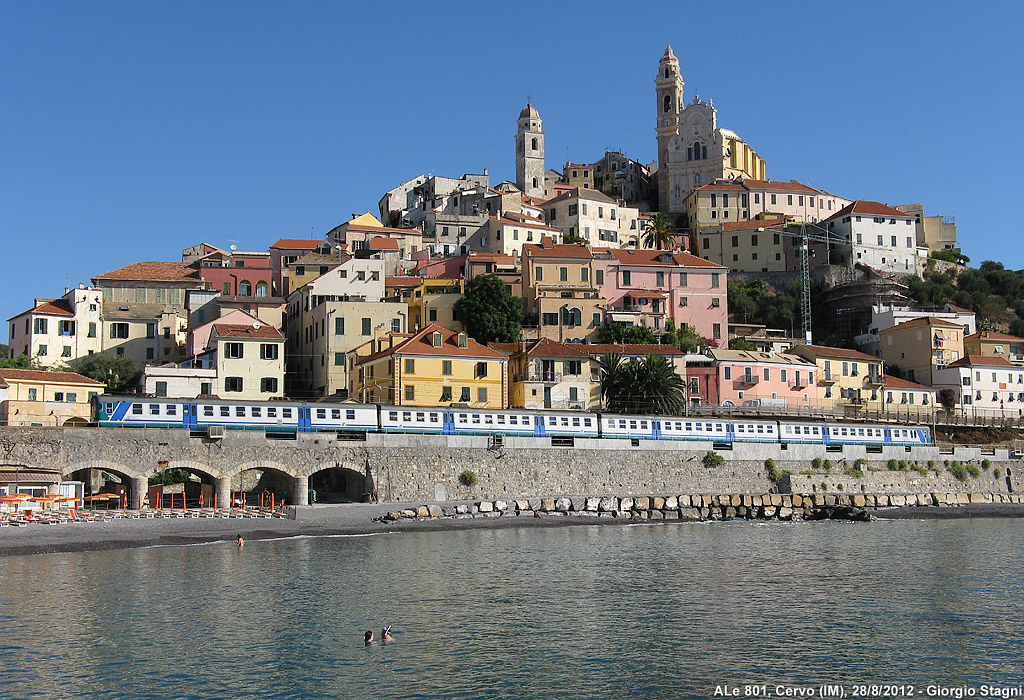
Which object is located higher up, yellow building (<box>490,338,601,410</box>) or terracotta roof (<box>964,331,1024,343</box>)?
terracotta roof (<box>964,331,1024,343</box>)

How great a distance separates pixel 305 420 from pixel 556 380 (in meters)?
19.7

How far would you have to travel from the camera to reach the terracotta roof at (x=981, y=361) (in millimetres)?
81750

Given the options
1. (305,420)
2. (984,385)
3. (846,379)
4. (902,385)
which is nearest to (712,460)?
(305,420)

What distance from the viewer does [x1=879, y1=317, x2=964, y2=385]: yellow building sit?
84.2 m

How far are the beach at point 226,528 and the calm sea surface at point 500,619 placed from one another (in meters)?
0.99

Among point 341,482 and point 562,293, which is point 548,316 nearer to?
point 562,293

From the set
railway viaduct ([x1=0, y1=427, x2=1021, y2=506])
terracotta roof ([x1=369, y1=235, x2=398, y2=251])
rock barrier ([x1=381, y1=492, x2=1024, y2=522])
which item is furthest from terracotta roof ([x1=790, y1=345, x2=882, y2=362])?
terracotta roof ([x1=369, y1=235, x2=398, y2=251])

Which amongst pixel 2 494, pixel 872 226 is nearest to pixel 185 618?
pixel 2 494

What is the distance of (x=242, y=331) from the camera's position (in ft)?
212

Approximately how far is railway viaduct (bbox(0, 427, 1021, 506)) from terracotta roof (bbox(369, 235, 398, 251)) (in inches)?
1610

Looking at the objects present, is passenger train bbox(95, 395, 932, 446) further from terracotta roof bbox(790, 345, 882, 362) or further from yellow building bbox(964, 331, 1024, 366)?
yellow building bbox(964, 331, 1024, 366)

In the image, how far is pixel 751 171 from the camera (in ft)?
435

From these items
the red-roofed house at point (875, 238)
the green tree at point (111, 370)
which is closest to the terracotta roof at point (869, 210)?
the red-roofed house at point (875, 238)

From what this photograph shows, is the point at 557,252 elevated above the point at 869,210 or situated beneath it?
situated beneath
